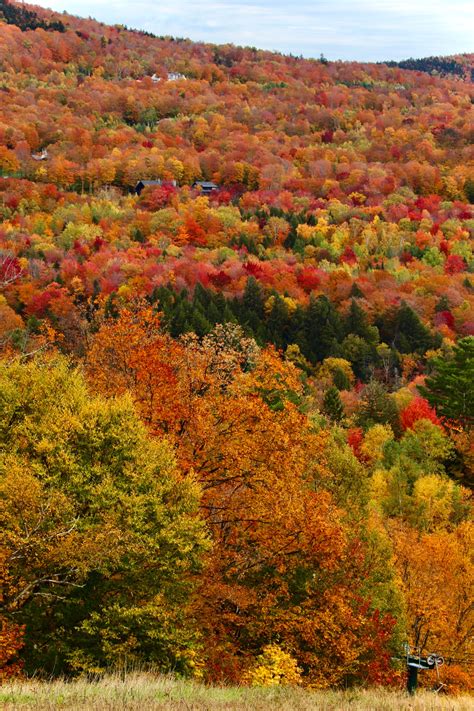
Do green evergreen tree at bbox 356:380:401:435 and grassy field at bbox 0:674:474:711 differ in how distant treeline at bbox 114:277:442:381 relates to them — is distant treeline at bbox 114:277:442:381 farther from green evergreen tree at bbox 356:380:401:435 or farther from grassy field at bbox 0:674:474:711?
grassy field at bbox 0:674:474:711

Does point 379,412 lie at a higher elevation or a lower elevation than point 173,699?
lower

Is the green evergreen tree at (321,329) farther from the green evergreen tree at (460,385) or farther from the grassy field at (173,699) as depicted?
the grassy field at (173,699)

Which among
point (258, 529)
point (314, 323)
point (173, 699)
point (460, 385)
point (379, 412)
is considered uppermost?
point (173, 699)

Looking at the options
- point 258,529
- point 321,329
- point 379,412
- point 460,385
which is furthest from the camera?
point 321,329

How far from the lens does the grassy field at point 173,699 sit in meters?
13.9

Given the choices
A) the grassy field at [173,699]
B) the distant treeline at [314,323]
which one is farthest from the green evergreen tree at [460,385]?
the grassy field at [173,699]

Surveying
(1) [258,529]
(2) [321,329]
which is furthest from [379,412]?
(1) [258,529]

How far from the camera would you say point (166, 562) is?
22.3 metres

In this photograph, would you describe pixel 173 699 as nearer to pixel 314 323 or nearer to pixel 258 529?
pixel 258 529

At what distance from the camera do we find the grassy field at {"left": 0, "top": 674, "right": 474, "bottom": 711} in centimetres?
1386

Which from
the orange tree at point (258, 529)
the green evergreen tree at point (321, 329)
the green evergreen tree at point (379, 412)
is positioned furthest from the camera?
the green evergreen tree at point (321, 329)

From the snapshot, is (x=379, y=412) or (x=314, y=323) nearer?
(x=379, y=412)

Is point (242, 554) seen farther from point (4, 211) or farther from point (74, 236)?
point (4, 211)

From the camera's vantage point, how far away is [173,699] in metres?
14.8
